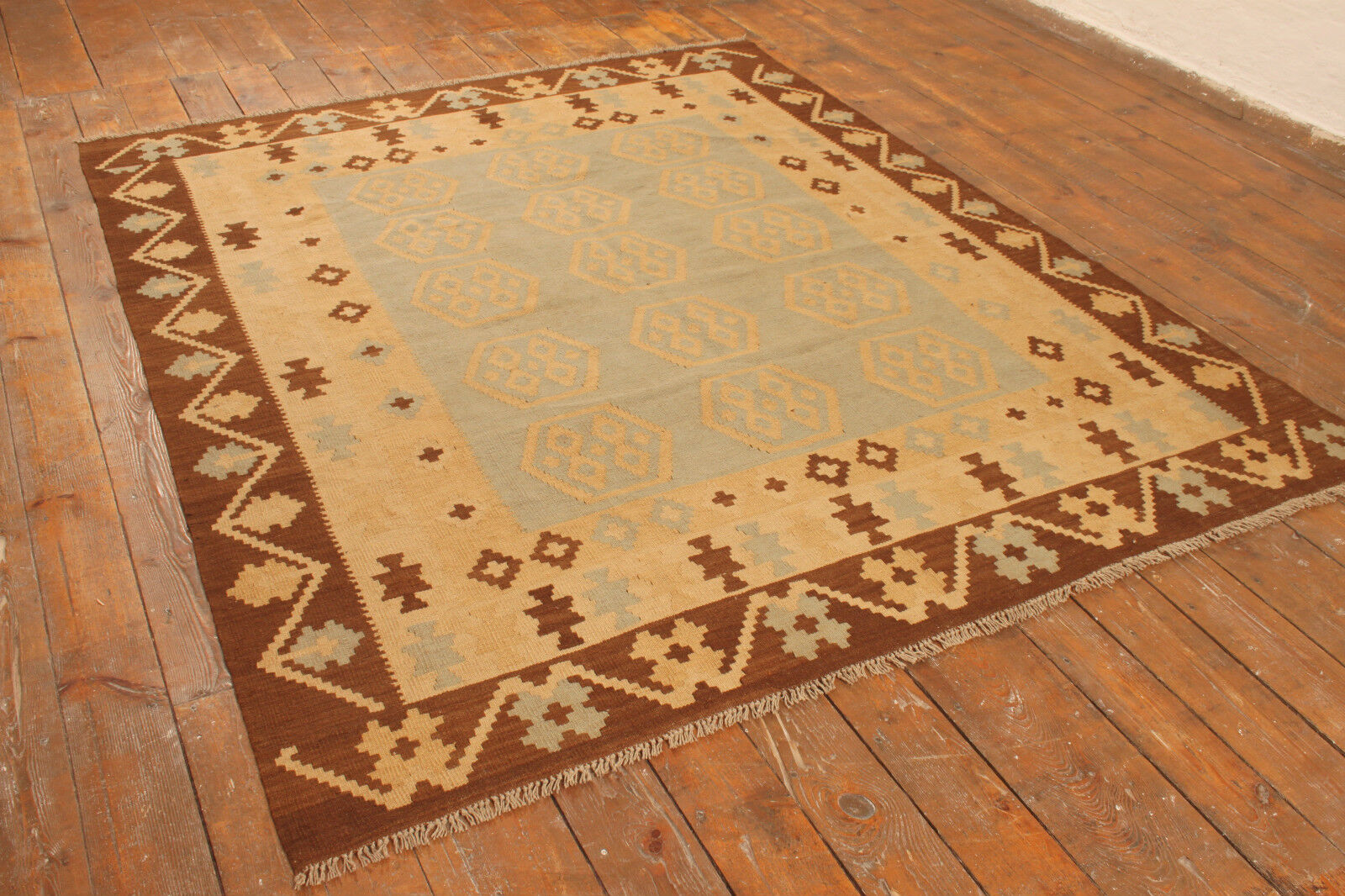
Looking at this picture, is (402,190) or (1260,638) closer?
(1260,638)

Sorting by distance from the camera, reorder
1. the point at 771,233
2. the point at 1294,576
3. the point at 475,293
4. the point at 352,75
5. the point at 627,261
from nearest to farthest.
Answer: the point at 1294,576 → the point at 475,293 → the point at 627,261 → the point at 771,233 → the point at 352,75

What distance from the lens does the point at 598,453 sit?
82.0 inches

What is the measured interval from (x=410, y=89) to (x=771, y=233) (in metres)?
1.38

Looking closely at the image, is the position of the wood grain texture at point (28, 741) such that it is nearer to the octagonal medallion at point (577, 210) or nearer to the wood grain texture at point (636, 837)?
the wood grain texture at point (636, 837)

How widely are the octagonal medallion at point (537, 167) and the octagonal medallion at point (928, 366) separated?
1.08m

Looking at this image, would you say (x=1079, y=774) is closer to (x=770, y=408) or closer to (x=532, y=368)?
(x=770, y=408)

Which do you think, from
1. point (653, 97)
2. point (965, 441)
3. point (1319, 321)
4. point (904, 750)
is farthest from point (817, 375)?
point (653, 97)

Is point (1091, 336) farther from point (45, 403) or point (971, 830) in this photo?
point (45, 403)

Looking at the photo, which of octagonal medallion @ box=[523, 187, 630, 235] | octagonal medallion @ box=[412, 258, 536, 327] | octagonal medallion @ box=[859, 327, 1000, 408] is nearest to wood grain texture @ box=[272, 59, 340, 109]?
octagonal medallion @ box=[523, 187, 630, 235]

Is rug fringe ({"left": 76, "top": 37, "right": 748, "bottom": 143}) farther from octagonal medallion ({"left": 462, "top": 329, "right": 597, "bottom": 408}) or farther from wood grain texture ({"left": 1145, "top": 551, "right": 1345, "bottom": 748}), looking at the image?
wood grain texture ({"left": 1145, "top": 551, "right": 1345, "bottom": 748})

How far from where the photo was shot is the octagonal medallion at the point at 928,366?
2.31 metres

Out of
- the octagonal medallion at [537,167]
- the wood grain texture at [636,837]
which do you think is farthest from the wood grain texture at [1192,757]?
the octagonal medallion at [537,167]

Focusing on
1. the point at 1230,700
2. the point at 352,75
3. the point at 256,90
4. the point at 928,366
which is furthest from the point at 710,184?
the point at 1230,700

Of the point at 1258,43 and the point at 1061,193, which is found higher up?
the point at 1258,43
